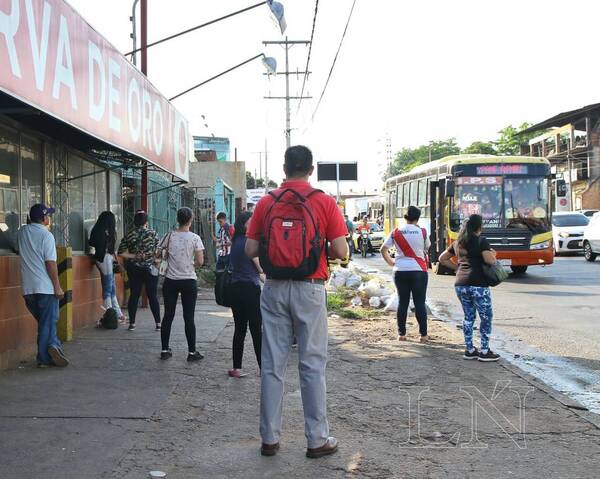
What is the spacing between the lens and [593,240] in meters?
23.0

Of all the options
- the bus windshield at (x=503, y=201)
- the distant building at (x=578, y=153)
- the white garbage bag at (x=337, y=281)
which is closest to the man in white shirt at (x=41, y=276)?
the white garbage bag at (x=337, y=281)

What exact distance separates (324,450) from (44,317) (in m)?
3.76

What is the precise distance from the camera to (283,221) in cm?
446

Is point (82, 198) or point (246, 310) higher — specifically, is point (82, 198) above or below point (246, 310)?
above

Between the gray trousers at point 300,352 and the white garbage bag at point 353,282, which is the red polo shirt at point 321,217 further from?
the white garbage bag at point 353,282

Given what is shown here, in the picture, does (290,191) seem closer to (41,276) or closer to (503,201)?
(41,276)

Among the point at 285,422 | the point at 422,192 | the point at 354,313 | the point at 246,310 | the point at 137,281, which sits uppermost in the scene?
the point at 422,192

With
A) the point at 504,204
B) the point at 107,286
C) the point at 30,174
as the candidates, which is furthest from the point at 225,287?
the point at 504,204

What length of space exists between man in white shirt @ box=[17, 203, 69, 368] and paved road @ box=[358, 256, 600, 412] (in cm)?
511

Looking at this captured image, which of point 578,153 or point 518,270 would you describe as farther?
point 578,153

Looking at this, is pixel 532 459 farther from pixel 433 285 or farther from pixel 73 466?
pixel 433 285

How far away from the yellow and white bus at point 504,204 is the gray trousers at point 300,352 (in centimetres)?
1381

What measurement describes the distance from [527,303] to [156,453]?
10296 mm

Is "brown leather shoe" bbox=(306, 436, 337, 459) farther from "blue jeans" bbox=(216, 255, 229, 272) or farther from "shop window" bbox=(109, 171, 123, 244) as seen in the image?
"shop window" bbox=(109, 171, 123, 244)
